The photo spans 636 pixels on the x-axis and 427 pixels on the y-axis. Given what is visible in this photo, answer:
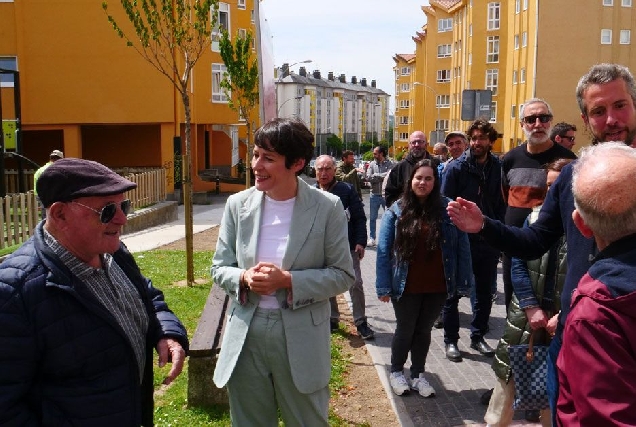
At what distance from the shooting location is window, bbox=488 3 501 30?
60.4 meters

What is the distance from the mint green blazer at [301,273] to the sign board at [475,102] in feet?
29.3

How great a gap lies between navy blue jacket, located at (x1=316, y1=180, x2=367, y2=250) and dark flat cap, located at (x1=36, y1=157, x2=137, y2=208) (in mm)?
4431

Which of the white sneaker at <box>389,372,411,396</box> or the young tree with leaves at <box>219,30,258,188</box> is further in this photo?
the young tree with leaves at <box>219,30,258,188</box>

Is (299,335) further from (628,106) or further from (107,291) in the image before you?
(628,106)

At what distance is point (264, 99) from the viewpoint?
193 inches

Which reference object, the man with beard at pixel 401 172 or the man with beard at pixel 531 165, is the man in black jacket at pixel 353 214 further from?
the man with beard at pixel 531 165

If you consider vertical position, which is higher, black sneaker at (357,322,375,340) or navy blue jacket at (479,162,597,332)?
navy blue jacket at (479,162,597,332)

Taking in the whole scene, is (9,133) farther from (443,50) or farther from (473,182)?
(443,50)

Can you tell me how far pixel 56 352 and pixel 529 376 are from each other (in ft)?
9.29

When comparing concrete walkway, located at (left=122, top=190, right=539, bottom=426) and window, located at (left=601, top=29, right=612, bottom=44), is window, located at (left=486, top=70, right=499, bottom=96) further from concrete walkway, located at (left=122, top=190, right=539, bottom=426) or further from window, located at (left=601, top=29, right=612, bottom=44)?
concrete walkway, located at (left=122, top=190, right=539, bottom=426)

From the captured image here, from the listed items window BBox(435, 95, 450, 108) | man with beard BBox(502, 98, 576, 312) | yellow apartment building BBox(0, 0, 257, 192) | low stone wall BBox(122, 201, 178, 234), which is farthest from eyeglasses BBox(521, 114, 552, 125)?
window BBox(435, 95, 450, 108)

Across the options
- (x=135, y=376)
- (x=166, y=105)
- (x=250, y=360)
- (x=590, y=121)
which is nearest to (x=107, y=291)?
(x=135, y=376)

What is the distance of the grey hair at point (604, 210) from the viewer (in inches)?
79.1

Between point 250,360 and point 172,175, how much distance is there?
78.0 feet
